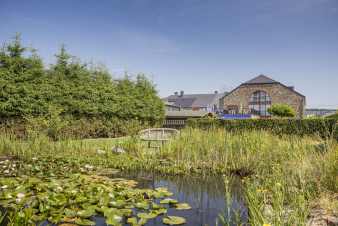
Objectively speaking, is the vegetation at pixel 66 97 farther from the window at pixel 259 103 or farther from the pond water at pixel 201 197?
the window at pixel 259 103

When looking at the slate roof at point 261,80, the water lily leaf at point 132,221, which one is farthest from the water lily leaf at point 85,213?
the slate roof at point 261,80

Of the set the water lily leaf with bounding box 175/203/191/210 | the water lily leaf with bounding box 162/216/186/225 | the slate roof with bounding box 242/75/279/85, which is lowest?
the water lily leaf with bounding box 175/203/191/210

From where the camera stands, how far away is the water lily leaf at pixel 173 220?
2.39m

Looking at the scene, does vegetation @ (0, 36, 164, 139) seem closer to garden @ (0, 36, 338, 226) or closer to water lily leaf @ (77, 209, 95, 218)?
garden @ (0, 36, 338, 226)

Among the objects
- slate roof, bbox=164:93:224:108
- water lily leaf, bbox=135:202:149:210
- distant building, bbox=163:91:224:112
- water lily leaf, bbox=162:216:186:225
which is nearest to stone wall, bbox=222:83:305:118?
distant building, bbox=163:91:224:112

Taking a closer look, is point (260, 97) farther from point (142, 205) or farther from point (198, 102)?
point (142, 205)

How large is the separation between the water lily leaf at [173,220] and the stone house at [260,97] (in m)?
27.6

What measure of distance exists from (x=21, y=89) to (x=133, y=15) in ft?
15.4

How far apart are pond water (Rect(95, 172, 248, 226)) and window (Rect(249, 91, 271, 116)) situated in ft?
89.4

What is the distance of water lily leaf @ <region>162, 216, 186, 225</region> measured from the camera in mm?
2389

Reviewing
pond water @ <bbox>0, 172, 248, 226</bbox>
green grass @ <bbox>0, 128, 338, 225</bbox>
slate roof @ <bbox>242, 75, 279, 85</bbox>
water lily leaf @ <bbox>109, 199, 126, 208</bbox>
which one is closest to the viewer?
pond water @ <bbox>0, 172, 248, 226</bbox>

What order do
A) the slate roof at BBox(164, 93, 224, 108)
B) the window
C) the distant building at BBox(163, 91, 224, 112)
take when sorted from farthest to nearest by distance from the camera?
the slate roof at BBox(164, 93, 224, 108)
the distant building at BBox(163, 91, 224, 112)
the window

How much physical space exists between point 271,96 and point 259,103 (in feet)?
5.52

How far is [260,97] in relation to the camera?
29906 millimetres
